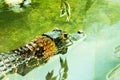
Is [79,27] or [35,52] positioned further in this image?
[79,27]

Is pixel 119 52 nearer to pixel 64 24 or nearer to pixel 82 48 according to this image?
pixel 82 48

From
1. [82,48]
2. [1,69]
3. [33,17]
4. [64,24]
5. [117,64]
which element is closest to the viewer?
[1,69]

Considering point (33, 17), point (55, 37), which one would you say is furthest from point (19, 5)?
point (55, 37)

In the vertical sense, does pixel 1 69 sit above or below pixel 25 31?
below

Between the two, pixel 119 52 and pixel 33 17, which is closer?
pixel 33 17

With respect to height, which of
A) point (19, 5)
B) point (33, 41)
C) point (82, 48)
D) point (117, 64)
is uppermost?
point (19, 5)
